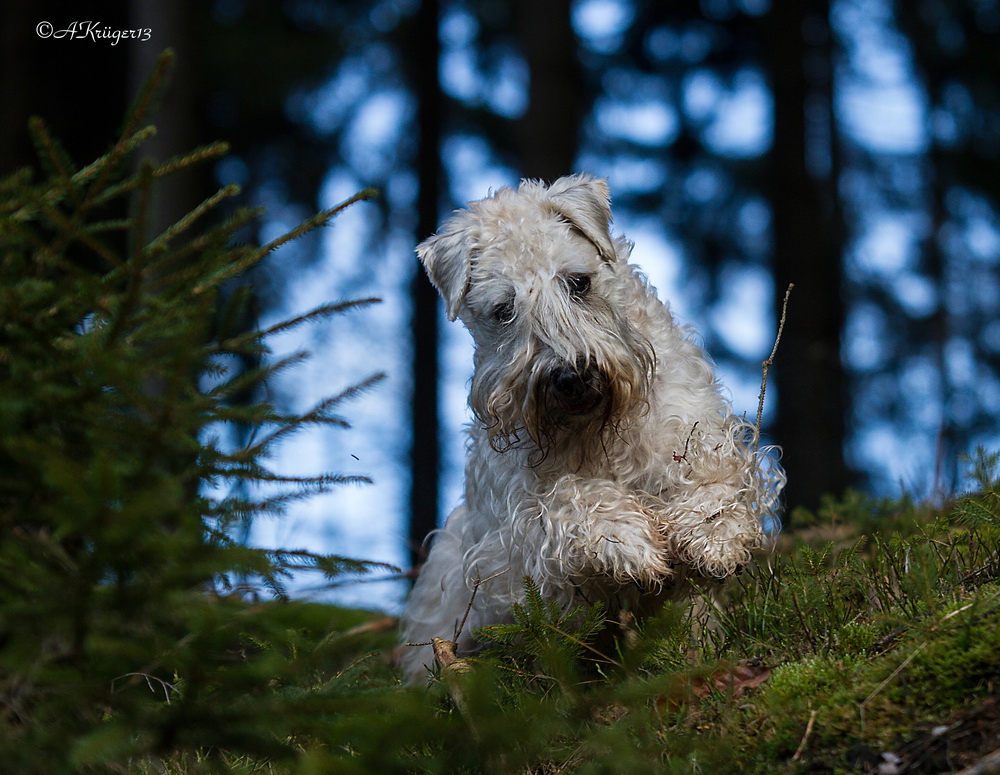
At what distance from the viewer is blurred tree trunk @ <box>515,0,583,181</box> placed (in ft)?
33.2

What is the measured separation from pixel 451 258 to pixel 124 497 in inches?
110

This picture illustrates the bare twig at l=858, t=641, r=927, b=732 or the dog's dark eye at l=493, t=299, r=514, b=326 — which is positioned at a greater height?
the dog's dark eye at l=493, t=299, r=514, b=326

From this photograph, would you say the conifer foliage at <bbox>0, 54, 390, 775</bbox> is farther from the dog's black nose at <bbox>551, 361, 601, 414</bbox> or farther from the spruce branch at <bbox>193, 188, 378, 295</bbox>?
the dog's black nose at <bbox>551, 361, 601, 414</bbox>

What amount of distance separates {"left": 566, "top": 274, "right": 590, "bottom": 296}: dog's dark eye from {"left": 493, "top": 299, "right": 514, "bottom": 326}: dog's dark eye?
299 millimetres

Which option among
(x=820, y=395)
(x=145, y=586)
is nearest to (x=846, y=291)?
(x=820, y=395)

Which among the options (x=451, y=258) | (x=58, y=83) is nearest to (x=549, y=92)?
(x=451, y=258)

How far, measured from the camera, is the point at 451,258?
4.88m

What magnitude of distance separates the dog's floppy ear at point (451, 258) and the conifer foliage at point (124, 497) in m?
1.30

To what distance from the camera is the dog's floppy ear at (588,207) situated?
4.71 meters

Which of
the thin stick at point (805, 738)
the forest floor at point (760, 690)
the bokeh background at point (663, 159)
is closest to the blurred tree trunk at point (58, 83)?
the bokeh background at point (663, 159)

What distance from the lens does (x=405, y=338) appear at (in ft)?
68.7

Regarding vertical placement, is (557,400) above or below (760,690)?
above

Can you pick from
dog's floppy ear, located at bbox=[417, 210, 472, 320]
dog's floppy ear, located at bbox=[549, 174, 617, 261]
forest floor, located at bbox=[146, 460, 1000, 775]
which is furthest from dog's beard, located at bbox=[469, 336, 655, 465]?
forest floor, located at bbox=[146, 460, 1000, 775]

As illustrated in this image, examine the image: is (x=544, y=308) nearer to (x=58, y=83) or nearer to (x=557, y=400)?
(x=557, y=400)
